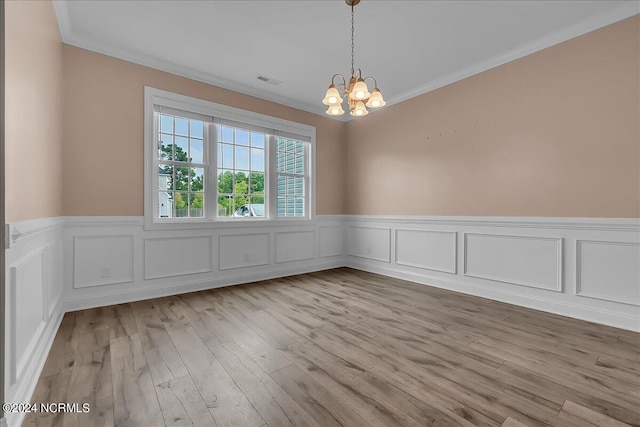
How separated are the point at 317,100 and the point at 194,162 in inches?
86.7

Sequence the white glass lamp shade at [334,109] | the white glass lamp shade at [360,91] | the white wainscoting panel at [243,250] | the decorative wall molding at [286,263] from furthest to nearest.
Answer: the white wainscoting panel at [243,250] → the white glass lamp shade at [334,109] → the white glass lamp shade at [360,91] → the decorative wall molding at [286,263]

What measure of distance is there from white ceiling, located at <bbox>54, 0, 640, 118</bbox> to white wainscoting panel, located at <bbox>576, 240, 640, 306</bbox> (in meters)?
2.10

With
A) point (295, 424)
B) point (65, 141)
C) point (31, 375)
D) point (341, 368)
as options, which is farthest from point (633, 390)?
point (65, 141)

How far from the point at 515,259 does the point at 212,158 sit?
402 cm

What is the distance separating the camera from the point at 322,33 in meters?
2.97

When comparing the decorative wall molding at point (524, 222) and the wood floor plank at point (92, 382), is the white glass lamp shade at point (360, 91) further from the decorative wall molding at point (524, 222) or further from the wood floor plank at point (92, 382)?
the wood floor plank at point (92, 382)

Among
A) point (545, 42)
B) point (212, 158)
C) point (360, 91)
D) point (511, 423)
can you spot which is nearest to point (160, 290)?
point (212, 158)

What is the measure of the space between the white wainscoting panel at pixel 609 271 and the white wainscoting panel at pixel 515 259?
0.18 meters

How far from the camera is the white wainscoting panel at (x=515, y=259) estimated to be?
3064 mm

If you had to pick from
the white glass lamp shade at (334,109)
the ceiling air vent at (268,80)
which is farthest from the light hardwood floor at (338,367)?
the ceiling air vent at (268,80)

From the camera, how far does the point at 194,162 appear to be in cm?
391

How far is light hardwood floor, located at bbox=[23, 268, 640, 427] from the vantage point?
151 centimetres

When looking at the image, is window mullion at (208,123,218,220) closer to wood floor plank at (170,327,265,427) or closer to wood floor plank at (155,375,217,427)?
wood floor plank at (170,327,265,427)

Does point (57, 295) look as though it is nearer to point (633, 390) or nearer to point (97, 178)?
point (97, 178)
